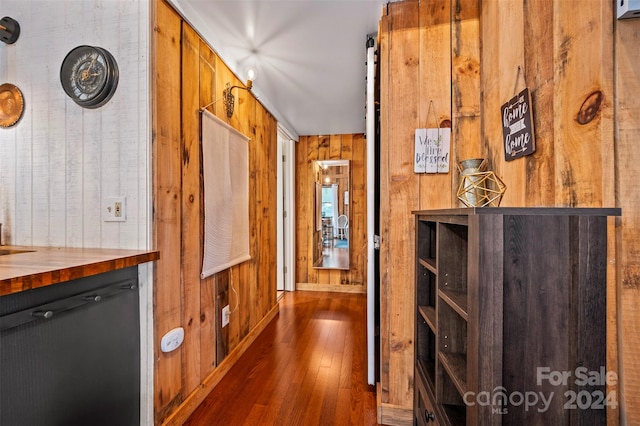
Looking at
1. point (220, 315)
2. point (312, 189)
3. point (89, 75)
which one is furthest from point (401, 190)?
point (312, 189)

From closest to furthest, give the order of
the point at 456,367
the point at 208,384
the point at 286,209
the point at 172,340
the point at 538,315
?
the point at 538,315
the point at 456,367
the point at 172,340
the point at 208,384
the point at 286,209

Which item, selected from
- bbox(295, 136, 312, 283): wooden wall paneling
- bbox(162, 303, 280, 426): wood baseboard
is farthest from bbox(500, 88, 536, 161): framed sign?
bbox(295, 136, 312, 283): wooden wall paneling

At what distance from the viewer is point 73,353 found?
0.97 meters

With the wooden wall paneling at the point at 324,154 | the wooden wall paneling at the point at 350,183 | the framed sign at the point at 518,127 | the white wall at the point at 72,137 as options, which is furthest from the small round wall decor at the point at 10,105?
the wooden wall paneling at the point at 350,183

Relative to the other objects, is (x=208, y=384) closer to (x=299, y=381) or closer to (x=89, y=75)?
(x=299, y=381)

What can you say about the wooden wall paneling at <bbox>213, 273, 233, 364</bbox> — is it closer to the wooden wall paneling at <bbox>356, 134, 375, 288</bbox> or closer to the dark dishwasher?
the dark dishwasher

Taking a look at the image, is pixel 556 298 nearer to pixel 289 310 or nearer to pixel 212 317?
pixel 212 317

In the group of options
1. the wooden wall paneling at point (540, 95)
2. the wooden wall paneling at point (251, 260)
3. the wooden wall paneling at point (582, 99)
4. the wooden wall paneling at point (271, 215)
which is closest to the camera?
the wooden wall paneling at point (582, 99)

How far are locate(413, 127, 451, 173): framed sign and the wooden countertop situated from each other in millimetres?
1412

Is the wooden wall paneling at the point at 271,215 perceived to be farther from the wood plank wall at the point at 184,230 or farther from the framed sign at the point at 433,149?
the framed sign at the point at 433,149

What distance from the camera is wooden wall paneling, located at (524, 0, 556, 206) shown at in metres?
0.90

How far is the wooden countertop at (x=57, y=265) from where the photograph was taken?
768 millimetres

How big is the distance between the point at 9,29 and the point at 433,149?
89.7 inches

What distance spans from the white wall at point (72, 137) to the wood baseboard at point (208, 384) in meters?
0.94
